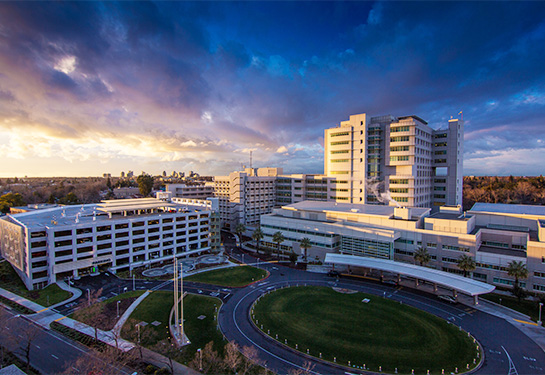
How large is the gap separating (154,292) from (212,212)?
40.9m

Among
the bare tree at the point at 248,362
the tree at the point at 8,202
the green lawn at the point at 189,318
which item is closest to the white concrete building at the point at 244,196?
the green lawn at the point at 189,318


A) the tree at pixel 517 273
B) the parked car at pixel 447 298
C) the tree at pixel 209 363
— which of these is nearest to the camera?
the tree at pixel 209 363

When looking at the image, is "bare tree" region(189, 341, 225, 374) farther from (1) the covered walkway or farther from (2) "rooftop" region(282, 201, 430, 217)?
(2) "rooftop" region(282, 201, 430, 217)

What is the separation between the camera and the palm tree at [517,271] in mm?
57253

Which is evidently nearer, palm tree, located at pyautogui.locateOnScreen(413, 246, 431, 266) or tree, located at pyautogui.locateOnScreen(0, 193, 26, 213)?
palm tree, located at pyautogui.locateOnScreen(413, 246, 431, 266)

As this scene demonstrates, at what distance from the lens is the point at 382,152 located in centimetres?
11612

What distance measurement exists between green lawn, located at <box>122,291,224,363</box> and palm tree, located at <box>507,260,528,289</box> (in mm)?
61362

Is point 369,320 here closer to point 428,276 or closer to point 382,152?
point 428,276

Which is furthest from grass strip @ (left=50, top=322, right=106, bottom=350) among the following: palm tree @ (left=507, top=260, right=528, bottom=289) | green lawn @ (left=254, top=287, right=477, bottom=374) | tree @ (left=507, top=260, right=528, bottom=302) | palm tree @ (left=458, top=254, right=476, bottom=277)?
palm tree @ (left=507, top=260, right=528, bottom=289)

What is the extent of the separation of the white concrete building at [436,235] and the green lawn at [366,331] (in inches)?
977

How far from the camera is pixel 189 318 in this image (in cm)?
5181

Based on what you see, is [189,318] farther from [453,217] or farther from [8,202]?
[8,202]

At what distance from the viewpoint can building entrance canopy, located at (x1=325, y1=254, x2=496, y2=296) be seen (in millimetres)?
54594

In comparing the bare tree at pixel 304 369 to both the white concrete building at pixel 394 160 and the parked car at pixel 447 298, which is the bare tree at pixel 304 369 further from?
the white concrete building at pixel 394 160
